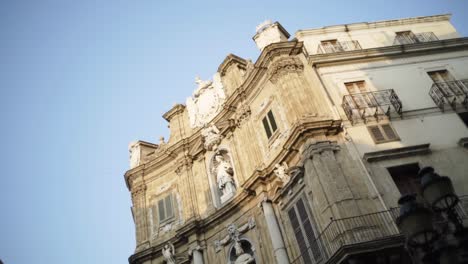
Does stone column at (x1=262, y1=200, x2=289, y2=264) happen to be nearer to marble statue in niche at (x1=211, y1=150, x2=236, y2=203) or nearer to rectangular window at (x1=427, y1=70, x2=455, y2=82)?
marble statue in niche at (x1=211, y1=150, x2=236, y2=203)

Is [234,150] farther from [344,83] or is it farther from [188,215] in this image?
[344,83]

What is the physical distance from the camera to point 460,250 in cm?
704

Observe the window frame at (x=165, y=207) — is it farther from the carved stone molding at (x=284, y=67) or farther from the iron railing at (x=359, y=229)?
the iron railing at (x=359, y=229)

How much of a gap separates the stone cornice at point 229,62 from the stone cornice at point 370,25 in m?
4.64

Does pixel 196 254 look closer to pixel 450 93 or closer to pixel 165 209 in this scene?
pixel 165 209

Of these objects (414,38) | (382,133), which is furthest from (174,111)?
(414,38)

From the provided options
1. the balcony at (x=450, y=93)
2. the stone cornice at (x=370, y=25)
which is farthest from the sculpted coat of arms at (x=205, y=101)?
the balcony at (x=450, y=93)

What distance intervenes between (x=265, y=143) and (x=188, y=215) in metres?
5.41

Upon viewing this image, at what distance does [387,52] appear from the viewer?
1866 centimetres

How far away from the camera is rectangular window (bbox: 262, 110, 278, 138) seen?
18614 millimetres

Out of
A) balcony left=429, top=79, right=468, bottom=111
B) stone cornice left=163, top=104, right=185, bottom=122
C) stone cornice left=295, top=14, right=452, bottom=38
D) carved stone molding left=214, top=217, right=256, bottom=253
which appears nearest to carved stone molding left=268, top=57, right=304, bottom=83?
stone cornice left=295, top=14, right=452, bottom=38

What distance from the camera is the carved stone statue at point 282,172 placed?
1656 cm

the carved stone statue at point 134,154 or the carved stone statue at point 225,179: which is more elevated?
the carved stone statue at point 134,154

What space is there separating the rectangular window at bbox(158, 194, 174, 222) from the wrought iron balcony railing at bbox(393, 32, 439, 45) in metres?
13.9
